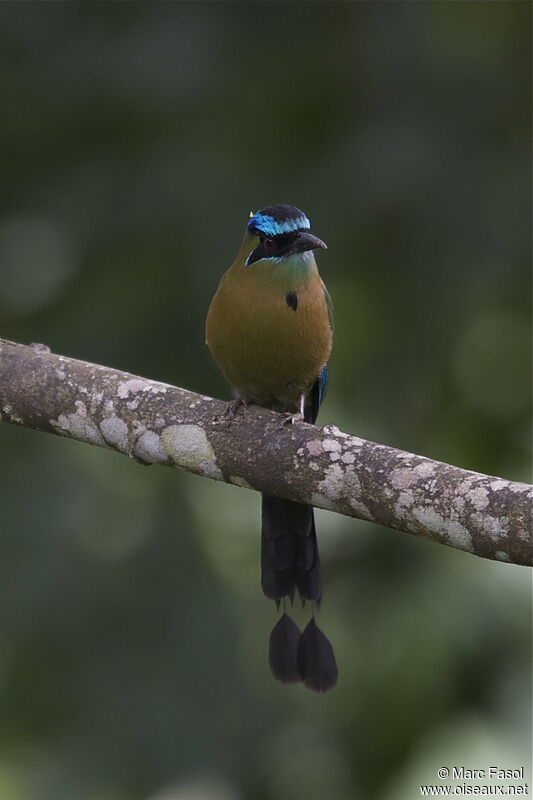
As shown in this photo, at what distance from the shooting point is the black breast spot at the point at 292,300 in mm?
3580

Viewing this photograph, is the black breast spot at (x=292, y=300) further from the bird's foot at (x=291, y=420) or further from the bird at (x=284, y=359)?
the bird's foot at (x=291, y=420)

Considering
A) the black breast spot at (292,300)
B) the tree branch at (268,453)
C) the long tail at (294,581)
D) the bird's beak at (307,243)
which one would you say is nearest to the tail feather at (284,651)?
the long tail at (294,581)

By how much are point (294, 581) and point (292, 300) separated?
84 centimetres

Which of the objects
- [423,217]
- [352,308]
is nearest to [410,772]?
[352,308]

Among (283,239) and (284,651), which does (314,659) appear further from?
(283,239)

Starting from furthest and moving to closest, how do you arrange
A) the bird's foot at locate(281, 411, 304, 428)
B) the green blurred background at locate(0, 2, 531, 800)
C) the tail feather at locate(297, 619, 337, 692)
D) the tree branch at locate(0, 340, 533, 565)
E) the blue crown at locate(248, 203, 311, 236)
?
the green blurred background at locate(0, 2, 531, 800) → the blue crown at locate(248, 203, 311, 236) → the tail feather at locate(297, 619, 337, 692) → the bird's foot at locate(281, 411, 304, 428) → the tree branch at locate(0, 340, 533, 565)

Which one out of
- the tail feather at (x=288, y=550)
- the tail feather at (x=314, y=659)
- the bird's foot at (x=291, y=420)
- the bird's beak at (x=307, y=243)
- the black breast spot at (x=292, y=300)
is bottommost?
the tail feather at (x=314, y=659)

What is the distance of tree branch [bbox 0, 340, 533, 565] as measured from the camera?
2.60m

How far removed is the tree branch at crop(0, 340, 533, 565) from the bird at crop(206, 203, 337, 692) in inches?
9.3

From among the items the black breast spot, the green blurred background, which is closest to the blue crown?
the black breast spot

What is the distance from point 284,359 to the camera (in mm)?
3566

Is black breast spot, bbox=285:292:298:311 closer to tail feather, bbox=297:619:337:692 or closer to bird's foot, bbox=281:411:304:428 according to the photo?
bird's foot, bbox=281:411:304:428

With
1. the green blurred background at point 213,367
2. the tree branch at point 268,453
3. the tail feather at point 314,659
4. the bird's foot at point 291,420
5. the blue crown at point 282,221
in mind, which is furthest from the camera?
the green blurred background at point 213,367

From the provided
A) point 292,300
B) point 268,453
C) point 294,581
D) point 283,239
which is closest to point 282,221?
point 283,239
